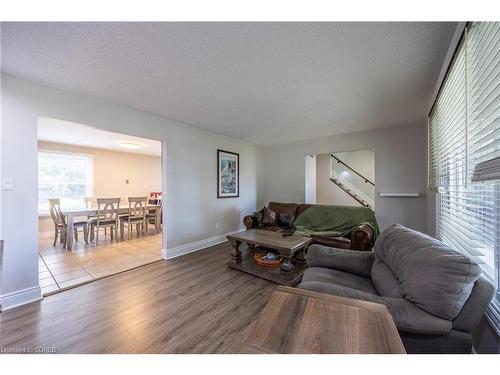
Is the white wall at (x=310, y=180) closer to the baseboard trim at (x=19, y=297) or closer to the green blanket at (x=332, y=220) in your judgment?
the green blanket at (x=332, y=220)

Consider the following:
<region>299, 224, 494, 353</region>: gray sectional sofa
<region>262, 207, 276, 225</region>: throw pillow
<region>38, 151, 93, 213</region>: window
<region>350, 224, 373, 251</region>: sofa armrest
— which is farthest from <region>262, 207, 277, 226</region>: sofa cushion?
<region>38, 151, 93, 213</region>: window

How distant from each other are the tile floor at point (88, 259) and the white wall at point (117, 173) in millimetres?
1820

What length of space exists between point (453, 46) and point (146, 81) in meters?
2.65

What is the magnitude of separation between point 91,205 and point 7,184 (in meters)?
3.89

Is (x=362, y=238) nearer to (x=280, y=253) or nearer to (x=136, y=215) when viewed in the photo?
(x=280, y=253)

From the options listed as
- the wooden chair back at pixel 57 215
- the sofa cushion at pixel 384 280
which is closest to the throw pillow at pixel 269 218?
the sofa cushion at pixel 384 280

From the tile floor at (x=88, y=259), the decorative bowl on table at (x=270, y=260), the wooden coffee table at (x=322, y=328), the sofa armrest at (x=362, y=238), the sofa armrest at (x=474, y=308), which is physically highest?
the wooden coffee table at (x=322, y=328)

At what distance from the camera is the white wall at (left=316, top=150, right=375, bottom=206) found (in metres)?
6.44

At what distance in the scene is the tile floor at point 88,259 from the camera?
7.86 ft

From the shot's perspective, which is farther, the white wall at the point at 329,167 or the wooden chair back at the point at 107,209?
the white wall at the point at 329,167

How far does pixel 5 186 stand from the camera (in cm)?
186

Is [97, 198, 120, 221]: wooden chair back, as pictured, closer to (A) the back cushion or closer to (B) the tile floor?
(B) the tile floor

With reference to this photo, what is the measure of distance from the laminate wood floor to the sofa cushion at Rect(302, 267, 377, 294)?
25.5 inches
